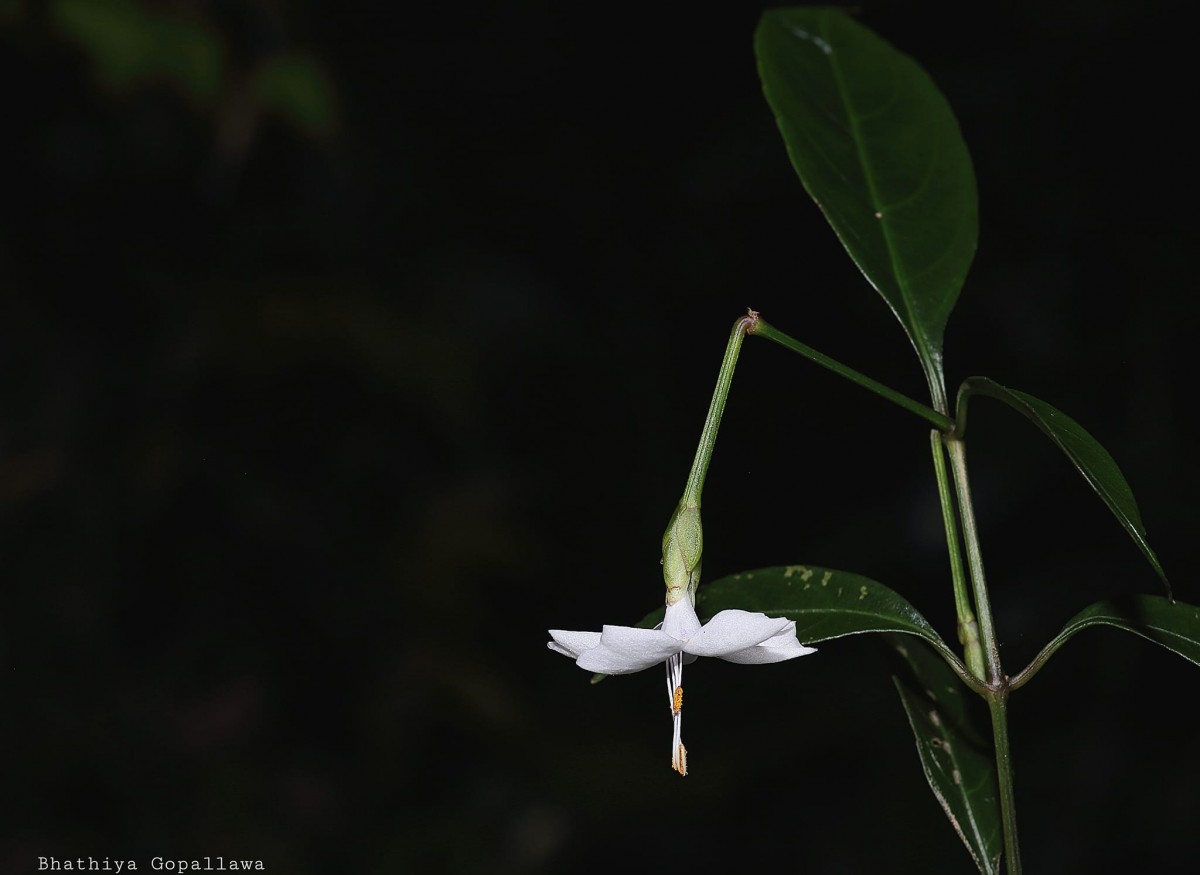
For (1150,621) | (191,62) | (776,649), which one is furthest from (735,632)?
(191,62)

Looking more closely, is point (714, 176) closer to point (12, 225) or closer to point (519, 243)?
point (519, 243)

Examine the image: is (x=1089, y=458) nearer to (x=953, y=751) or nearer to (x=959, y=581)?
(x=959, y=581)

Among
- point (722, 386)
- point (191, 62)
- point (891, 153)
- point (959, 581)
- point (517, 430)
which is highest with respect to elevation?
point (191, 62)

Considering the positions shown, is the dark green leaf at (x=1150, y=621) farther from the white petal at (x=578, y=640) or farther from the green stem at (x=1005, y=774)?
the white petal at (x=578, y=640)

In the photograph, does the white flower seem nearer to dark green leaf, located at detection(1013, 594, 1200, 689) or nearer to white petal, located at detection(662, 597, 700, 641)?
white petal, located at detection(662, 597, 700, 641)

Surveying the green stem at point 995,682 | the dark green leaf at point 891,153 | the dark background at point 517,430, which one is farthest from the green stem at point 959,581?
the dark background at point 517,430

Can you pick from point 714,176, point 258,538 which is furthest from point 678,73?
point 258,538
